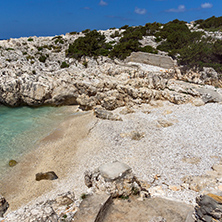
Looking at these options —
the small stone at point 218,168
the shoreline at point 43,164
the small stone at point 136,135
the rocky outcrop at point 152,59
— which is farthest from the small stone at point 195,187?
the rocky outcrop at point 152,59

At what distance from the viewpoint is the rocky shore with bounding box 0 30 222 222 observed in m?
11.1

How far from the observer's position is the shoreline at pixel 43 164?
12516mm

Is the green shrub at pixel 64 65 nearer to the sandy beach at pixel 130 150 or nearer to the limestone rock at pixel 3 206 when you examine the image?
the sandy beach at pixel 130 150

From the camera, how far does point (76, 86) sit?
28.0 metres

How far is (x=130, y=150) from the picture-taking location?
16016 millimetres

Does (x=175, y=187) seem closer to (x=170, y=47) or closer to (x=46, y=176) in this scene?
(x=46, y=176)

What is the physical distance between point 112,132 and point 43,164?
7.05 metres

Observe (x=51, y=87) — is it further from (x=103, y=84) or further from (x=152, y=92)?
(x=152, y=92)

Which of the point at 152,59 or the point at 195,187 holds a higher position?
the point at 152,59

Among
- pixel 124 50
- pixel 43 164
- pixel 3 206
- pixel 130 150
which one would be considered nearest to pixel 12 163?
pixel 43 164

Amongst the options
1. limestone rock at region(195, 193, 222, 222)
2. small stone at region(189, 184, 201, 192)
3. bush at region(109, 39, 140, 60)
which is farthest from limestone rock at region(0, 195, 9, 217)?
bush at region(109, 39, 140, 60)

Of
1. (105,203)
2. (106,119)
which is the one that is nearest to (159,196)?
(105,203)

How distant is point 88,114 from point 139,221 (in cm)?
1696

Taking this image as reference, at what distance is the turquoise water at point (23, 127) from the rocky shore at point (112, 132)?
4.23 ft
